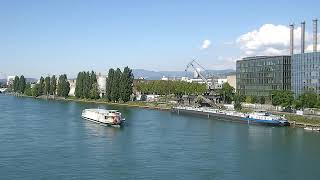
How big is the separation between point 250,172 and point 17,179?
610 cm

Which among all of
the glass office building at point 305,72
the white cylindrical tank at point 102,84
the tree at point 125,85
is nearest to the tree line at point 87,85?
the white cylindrical tank at point 102,84

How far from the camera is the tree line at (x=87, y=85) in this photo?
170 feet

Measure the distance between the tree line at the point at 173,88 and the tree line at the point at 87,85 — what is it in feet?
18.5

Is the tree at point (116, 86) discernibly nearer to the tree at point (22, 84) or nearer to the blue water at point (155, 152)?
the blue water at point (155, 152)

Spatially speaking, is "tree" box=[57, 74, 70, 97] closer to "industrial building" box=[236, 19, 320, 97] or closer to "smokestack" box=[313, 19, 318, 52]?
"industrial building" box=[236, 19, 320, 97]

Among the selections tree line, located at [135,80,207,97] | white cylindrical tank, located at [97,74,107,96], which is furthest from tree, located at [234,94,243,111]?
white cylindrical tank, located at [97,74,107,96]

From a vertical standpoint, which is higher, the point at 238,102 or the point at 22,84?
the point at 22,84

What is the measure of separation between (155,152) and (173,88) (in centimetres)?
3580

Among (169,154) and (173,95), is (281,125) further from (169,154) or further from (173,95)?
(173,95)

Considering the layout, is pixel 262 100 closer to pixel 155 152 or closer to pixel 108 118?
pixel 108 118

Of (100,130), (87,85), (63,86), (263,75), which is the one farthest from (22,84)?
(100,130)

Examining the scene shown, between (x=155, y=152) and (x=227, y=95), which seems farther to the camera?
(x=227, y=95)

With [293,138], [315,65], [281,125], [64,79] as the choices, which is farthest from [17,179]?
[64,79]

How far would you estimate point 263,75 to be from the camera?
38750 mm
